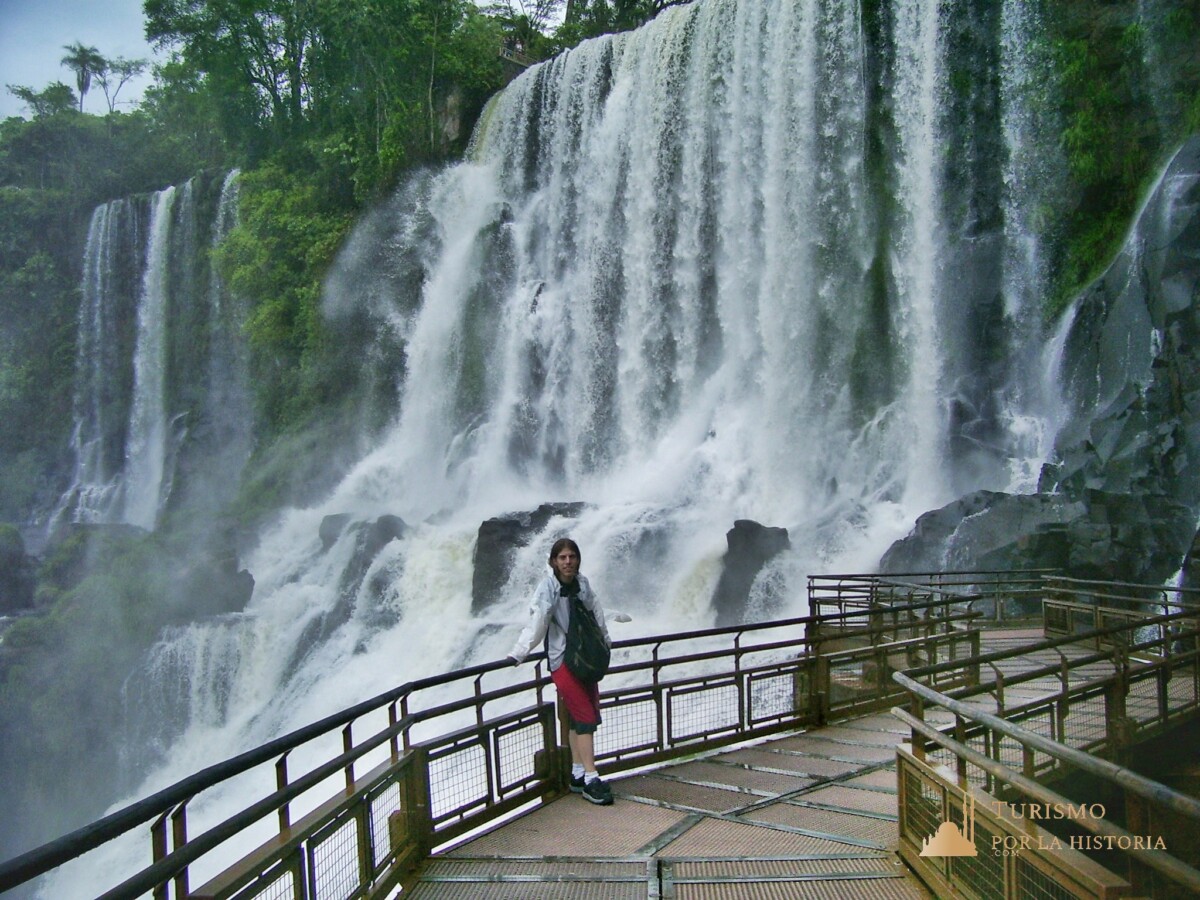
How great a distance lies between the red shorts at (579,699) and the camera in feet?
18.6

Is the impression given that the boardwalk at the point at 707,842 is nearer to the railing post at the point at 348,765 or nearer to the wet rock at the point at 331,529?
the railing post at the point at 348,765

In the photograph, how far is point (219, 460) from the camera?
36.3 metres

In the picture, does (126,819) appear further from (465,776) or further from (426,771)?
(465,776)

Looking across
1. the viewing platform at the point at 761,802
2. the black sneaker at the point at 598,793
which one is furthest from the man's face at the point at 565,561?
the black sneaker at the point at 598,793

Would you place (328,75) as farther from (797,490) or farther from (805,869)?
(805,869)

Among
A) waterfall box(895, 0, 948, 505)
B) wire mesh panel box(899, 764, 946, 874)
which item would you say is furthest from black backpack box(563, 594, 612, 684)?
waterfall box(895, 0, 948, 505)

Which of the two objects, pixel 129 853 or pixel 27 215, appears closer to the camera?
pixel 129 853

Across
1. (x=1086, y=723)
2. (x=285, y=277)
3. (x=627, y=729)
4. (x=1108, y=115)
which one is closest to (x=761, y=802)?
(x=627, y=729)

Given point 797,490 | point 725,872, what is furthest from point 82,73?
point 725,872

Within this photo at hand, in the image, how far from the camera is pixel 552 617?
5598 mm

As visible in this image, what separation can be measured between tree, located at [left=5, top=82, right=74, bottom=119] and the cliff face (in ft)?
143

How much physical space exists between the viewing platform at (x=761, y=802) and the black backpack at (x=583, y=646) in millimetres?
324

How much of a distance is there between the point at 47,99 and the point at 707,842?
49.8 m

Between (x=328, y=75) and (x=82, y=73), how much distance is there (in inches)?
660
